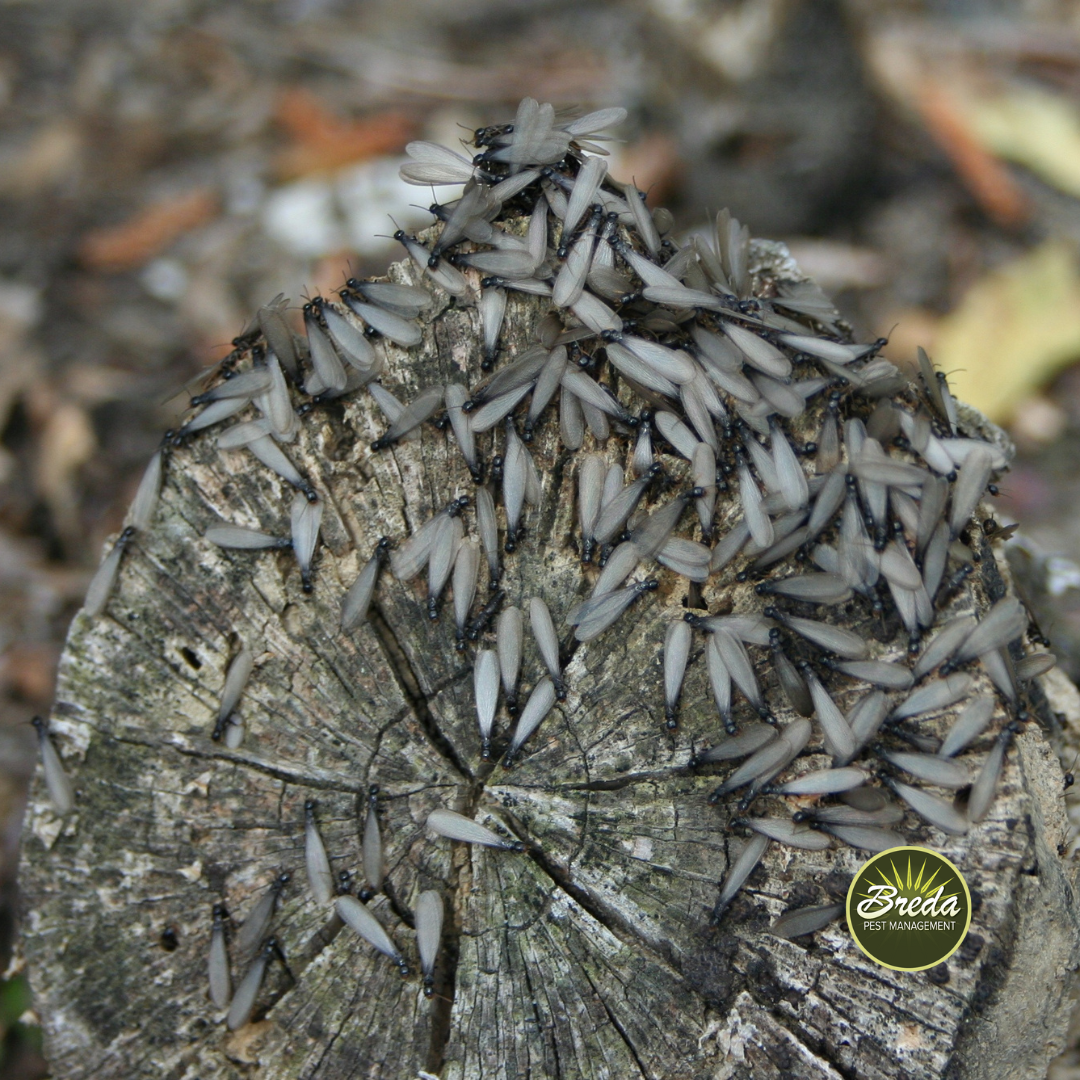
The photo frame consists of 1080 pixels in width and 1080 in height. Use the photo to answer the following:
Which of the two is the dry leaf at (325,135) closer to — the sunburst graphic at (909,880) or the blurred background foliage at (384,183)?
the blurred background foliage at (384,183)

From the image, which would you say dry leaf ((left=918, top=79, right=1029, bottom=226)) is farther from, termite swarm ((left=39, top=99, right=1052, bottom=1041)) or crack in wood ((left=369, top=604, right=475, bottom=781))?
crack in wood ((left=369, top=604, right=475, bottom=781))

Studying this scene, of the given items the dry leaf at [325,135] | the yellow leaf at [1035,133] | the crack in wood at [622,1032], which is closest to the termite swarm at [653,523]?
the crack in wood at [622,1032]

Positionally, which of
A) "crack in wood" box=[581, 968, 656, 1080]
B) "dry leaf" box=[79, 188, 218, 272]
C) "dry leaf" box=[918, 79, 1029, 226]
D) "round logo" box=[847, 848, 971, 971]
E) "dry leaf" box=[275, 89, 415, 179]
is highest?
"dry leaf" box=[918, 79, 1029, 226]

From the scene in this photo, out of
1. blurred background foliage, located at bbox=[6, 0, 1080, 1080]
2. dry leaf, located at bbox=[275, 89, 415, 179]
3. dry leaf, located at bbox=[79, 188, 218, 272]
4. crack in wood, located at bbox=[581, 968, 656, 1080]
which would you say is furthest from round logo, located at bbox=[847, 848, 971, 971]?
dry leaf, located at bbox=[275, 89, 415, 179]

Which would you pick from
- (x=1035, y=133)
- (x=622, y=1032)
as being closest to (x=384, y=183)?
(x=1035, y=133)

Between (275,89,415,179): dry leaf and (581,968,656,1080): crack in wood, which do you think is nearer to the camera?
(581,968,656,1080): crack in wood
